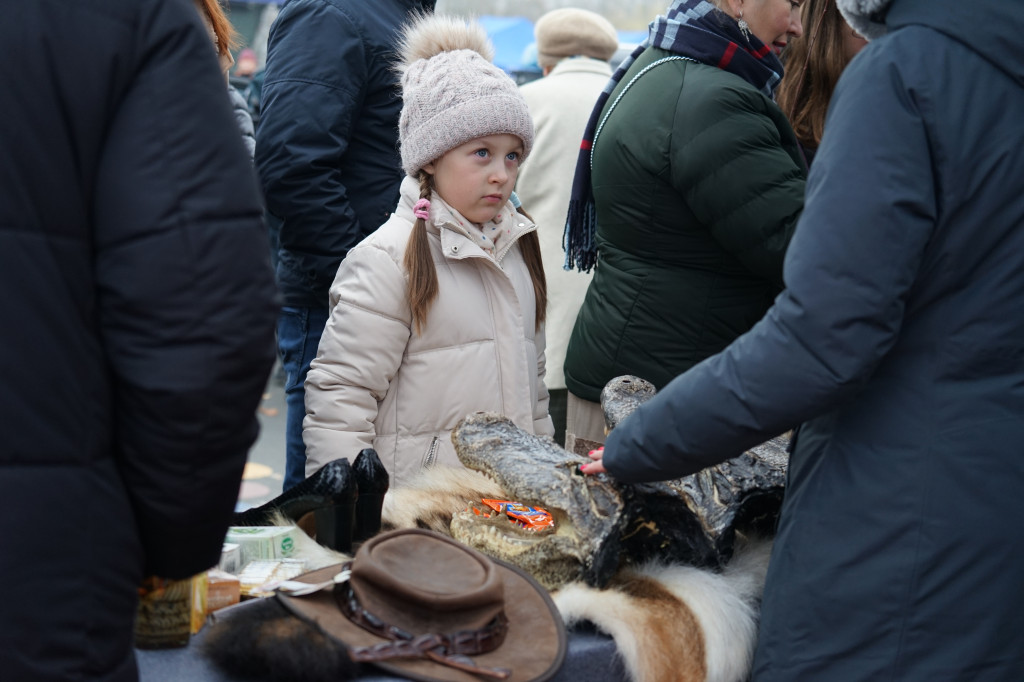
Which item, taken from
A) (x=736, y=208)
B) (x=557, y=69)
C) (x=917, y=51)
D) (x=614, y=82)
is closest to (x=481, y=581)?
(x=917, y=51)

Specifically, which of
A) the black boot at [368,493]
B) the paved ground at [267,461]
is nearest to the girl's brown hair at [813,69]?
the black boot at [368,493]

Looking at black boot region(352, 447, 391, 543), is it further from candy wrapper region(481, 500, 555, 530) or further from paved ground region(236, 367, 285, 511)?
paved ground region(236, 367, 285, 511)

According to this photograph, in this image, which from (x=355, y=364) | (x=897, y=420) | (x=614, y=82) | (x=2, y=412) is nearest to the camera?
(x=2, y=412)

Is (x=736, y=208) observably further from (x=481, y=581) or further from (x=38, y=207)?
(x=38, y=207)

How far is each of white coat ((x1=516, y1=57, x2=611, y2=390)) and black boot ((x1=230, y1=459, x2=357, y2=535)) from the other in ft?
6.50

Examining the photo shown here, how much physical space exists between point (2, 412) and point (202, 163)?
35 centimetres

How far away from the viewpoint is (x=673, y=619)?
1680mm

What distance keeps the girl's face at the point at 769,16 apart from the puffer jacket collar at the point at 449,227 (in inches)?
29.8

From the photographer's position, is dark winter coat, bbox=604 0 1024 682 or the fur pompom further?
the fur pompom

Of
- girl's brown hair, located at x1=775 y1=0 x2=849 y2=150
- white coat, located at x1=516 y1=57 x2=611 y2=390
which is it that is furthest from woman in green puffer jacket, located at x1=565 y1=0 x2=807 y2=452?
white coat, located at x1=516 y1=57 x2=611 y2=390

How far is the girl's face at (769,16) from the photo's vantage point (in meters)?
2.51

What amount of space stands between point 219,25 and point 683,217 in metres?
1.25

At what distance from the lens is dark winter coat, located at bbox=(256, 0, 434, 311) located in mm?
2846

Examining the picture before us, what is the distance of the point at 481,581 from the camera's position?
1535 millimetres
